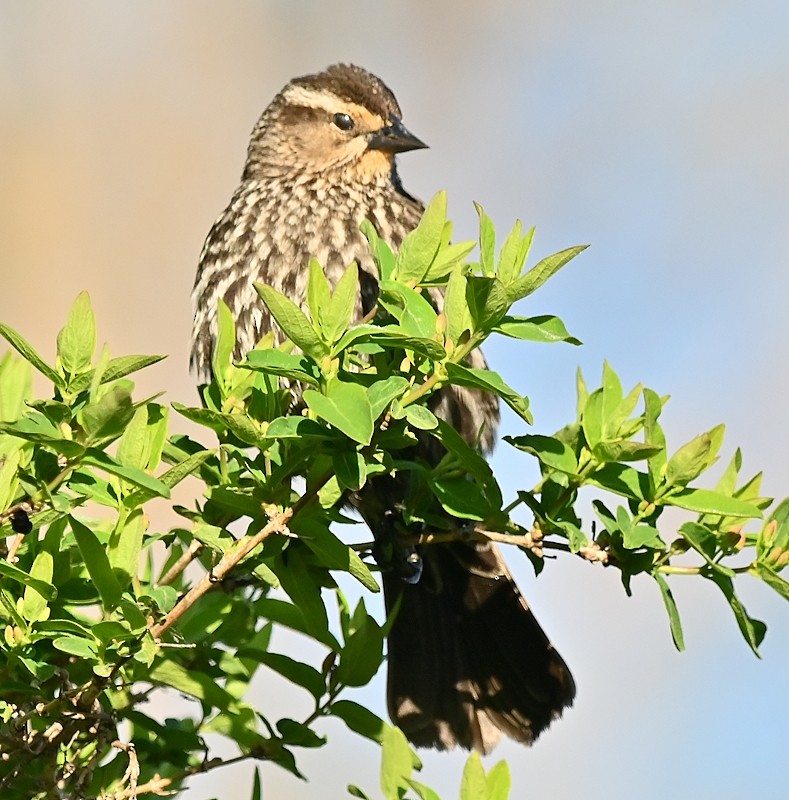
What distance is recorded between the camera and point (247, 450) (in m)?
1.34

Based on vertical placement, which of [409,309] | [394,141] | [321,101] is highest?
[321,101]

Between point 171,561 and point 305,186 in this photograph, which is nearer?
point 171,561

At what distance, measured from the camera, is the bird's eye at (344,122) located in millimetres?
3262

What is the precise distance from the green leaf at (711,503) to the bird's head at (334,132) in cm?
195

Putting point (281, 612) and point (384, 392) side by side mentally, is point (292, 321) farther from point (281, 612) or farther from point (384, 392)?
point (281, 612)

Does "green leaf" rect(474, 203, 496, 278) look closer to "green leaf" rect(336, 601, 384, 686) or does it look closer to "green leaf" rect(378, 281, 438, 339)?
"green leaf" rect(378, 281, 438, 339)

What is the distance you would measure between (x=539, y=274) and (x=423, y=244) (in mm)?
143

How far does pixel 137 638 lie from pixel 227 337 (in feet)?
1.11

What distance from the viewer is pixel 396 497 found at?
2.20 metres

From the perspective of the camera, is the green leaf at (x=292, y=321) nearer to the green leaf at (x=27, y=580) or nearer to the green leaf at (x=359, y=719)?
the green leaf at (x=27, y=580)

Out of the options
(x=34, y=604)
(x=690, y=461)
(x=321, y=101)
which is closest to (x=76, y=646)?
(x=34, y=604)

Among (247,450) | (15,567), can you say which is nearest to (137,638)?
(15,567)

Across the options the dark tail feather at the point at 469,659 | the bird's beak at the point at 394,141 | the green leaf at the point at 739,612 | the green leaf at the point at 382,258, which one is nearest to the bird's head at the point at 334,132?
the bird's beak at the point at 394,141

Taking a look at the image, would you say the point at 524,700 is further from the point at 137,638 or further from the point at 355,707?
the point at 137,638
